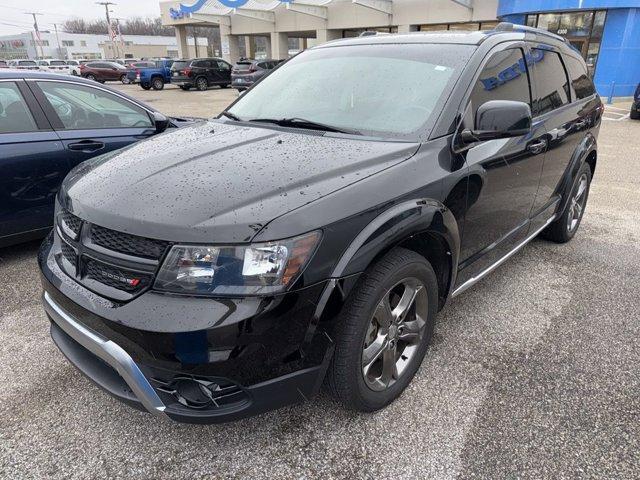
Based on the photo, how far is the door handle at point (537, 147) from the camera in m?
3.17

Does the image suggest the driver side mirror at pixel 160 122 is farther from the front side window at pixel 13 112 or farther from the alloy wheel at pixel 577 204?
the alloy wheel at pixel 577 204

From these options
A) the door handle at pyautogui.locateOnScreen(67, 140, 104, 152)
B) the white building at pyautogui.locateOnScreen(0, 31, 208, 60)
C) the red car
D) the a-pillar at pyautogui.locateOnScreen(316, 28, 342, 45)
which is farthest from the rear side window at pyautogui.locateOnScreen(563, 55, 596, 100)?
the white building at pyautogui.locateOnScreen(0, 31, 208, 60)

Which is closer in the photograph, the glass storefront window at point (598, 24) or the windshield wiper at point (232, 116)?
the windshield wiper at point (232, 116)

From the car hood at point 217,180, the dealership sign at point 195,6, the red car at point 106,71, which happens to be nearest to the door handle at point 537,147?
the car hood at point 217,180

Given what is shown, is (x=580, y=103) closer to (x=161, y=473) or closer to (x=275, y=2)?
(x=161, y=473)

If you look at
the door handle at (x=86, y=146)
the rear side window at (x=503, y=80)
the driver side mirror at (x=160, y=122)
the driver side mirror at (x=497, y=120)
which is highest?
the rear side window at (x=503, y=80)

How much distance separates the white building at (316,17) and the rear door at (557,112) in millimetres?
17678

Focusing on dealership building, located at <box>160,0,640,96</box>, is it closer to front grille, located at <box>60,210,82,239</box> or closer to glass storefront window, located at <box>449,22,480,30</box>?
glass storefront window, located at <box>449,22,480,30</box>

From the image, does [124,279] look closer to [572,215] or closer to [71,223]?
[71,223]

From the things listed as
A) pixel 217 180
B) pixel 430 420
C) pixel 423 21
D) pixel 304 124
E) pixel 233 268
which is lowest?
pixel 430 420

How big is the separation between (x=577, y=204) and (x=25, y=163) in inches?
195

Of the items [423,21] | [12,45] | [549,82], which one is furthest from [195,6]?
[12,45]

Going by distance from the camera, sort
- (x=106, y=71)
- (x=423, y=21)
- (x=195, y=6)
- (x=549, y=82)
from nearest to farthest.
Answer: (x=549, y=82) < (x=423, y=21) < (x=106, y=71) < (x=195, y=6)

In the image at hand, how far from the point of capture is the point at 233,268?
175cm
